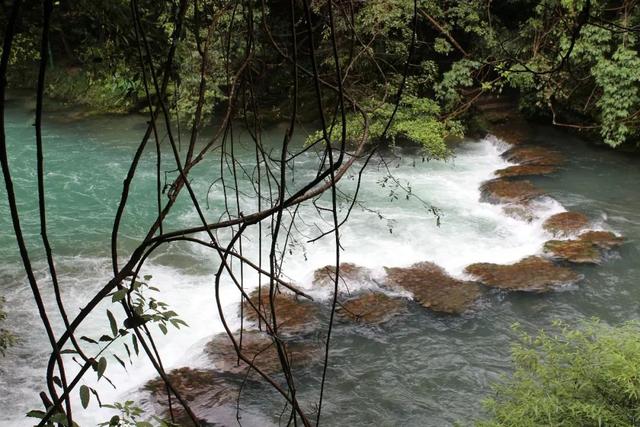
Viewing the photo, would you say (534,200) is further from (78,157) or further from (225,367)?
(78,157)

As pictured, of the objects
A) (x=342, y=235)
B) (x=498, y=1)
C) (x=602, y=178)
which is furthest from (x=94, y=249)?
(x=498, y=1)

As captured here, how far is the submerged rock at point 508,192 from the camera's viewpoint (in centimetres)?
786

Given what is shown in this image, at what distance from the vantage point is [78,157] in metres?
9.98

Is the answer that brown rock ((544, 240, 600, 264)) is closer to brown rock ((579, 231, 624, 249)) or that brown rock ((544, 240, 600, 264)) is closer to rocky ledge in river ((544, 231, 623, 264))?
rocky ledge in river ((544, 231, 623, 264))

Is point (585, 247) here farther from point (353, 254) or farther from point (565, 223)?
point (353, 254)

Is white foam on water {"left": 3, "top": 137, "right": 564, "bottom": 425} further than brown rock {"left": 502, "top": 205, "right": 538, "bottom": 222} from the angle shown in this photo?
No

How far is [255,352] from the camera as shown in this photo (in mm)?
4801

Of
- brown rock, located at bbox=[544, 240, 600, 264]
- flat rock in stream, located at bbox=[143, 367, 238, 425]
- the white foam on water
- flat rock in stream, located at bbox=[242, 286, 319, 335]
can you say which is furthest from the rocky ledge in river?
flat rock in stream, located at bbox=[143, 367, 238, 425]

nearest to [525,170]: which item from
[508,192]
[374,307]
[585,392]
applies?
[508,192]

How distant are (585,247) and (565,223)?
0.66 meters

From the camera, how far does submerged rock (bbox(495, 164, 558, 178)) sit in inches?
348

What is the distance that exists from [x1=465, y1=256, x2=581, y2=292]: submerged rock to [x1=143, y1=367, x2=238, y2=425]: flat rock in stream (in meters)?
2.92

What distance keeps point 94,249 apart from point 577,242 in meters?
5.71

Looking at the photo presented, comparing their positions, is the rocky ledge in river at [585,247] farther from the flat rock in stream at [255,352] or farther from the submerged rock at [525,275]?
the flat rock in stream at [255,352]
